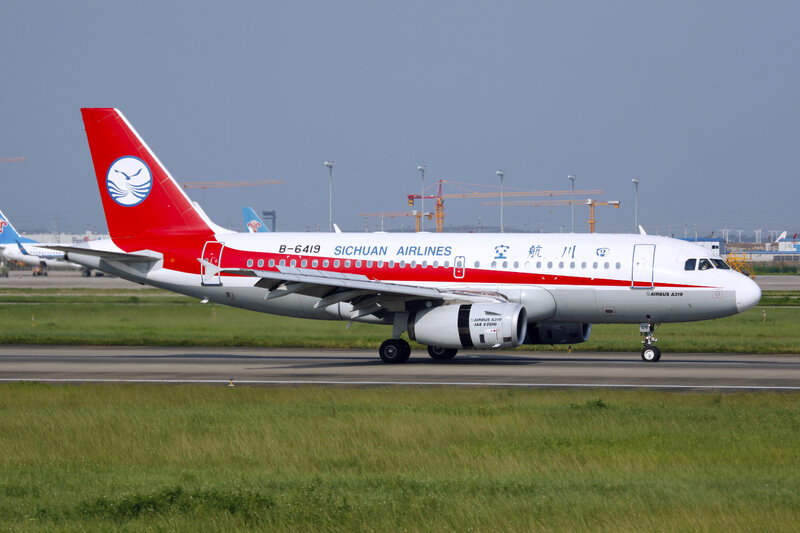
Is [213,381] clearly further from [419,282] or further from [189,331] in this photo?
[189,331]

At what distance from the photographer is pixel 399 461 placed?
15297 mm

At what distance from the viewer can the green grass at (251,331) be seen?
129ft

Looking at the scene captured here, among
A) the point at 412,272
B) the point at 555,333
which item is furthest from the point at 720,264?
the point at 412,272

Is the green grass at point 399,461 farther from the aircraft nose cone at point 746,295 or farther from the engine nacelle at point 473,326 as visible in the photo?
the aircraft nose cone at point 746,295

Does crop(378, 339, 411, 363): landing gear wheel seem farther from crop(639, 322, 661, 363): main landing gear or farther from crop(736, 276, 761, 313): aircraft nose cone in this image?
crop(736, 276, 761, 313): aircraft nose cone

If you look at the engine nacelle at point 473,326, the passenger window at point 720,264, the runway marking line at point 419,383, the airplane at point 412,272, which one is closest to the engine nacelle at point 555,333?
the airplane at point 412,272

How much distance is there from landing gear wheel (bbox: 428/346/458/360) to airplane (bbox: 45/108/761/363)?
45 millimetres

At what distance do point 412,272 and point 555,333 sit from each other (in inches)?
205

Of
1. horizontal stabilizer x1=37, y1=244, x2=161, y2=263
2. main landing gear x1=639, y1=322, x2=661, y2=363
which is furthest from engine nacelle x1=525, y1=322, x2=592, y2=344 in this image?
horizontal stabilizer x1=37, y1=244, x2=161, y2=263

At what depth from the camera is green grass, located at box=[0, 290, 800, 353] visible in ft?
129

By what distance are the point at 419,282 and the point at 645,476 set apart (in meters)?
19.9

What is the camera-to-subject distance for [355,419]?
18.8 metres

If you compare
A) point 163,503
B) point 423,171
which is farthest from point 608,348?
point 423,171

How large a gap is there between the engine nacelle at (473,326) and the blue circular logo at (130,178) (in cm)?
1187
